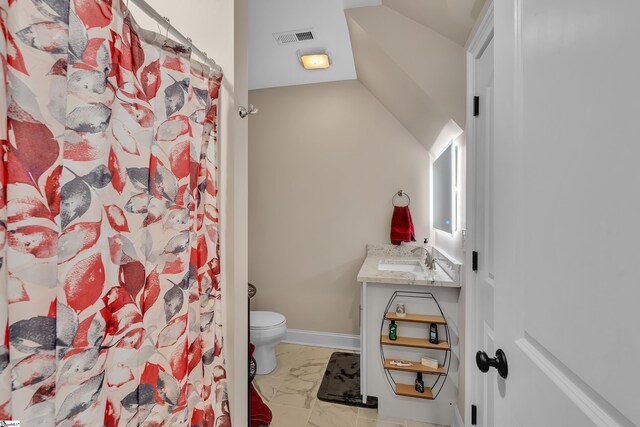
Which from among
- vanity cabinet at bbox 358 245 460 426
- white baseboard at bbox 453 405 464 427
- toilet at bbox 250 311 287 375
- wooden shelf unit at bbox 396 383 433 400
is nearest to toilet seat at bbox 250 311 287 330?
toilet at bbox 250 311 287 375

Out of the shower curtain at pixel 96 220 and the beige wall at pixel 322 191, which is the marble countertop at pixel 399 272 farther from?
the shower curtain at pixel 96 220

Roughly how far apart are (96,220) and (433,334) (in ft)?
5.88

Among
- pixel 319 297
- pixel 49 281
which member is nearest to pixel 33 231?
pixel 49 281

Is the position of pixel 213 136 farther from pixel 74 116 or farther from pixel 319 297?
pixel 319 297

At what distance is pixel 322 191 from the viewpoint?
2.91 metres

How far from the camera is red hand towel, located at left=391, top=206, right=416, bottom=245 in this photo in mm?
2598

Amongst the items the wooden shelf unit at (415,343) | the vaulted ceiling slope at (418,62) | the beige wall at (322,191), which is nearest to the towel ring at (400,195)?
the beige wall at (322,191)

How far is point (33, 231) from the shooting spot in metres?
0.58

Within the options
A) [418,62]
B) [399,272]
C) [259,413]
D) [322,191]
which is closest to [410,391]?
[399,272]

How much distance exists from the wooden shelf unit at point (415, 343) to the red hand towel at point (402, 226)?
98 cm

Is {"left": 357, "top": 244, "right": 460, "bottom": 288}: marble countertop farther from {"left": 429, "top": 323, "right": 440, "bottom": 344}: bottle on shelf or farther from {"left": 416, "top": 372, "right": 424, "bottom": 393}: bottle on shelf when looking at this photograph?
{"left": 416, "top": 372, "right": 424, "bottom": 393}: bottle on shelf

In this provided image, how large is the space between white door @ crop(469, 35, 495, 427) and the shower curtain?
122 cm

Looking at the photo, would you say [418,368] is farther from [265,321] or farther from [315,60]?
[315,60]

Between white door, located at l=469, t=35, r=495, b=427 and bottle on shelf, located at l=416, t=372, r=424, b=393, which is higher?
white door, located at l=469, t=35, r=495, b=427
